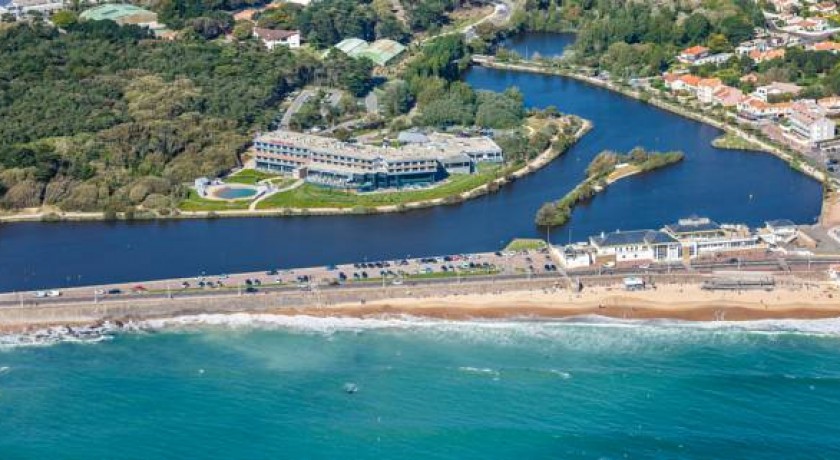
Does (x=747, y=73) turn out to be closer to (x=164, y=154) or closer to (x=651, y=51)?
(x=651, y=51)

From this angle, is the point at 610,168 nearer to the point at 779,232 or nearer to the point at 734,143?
the point at 734,143

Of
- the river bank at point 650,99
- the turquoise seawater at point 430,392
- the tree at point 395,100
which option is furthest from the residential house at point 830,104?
the turquoise seawater at point 430,392

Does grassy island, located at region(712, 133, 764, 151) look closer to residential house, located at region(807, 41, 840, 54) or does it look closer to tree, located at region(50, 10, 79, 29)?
residential house, located at region(807, 41, 840, 54)

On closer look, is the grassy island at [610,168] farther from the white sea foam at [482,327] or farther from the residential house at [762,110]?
the white sea foam at [482,327]

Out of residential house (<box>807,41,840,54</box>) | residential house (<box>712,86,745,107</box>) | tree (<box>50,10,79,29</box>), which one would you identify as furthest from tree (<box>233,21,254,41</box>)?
residential house (<box>807,41,840,54</box>)

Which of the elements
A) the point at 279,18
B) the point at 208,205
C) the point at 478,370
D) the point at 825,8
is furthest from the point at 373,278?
the point at 825,8

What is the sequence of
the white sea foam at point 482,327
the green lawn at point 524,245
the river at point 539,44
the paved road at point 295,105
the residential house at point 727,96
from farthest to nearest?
the river at point 539,44, the residential house at point 727,96, the paved road at point 295,105, the green lawn at point 524,245, the white sea foam at point 482,327

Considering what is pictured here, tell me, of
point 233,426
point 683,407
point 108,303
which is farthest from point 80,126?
Answer: point 683,407
